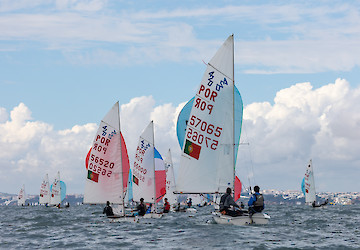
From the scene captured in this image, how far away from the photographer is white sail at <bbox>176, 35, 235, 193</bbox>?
91.3 feet

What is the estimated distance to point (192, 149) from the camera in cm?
2828

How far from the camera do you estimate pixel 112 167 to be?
35.7 meters

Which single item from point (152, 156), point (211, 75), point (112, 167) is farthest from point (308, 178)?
point (211, 75)

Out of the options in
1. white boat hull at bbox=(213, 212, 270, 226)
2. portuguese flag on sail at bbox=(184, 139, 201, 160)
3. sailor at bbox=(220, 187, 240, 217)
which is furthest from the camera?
portuguese flag on sail at bbox=(184, 139, 201, 160)

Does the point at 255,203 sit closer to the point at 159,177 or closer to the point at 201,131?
the point at 201,131

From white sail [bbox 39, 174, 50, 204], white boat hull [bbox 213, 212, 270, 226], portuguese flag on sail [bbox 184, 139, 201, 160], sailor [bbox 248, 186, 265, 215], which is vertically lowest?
white boat hull [bbox 213, 212, 270, 226]

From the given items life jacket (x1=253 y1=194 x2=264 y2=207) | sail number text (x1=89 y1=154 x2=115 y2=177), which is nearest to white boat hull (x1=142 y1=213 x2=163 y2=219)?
sail number text (x1=89 y1=154 x2=115 y2=177)

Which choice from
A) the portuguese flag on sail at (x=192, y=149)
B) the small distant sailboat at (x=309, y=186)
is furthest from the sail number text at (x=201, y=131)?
the small distant sailboat at (x=309, y=186)

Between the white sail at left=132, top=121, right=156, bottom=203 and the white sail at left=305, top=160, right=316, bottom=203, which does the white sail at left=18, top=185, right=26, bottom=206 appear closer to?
the white sail at left=305, top=160, right=316, bottom=203

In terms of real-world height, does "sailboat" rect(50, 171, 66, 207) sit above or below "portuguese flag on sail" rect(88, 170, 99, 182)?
above

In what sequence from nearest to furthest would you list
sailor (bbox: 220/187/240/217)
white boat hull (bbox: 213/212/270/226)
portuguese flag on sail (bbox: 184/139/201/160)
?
white boat hull (bbox: 213/212/270/226) → sailor (bbox: 220/187/240/217) → portuguese flag on sail (bbox: 184/139/201/160)

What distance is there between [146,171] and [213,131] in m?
15.8

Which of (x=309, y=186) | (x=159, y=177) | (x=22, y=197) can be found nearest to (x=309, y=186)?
(x=309, y=186)

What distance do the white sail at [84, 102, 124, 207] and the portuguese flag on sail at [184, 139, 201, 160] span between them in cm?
845
